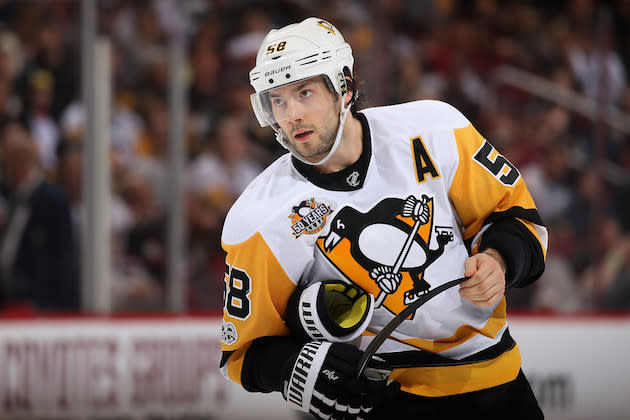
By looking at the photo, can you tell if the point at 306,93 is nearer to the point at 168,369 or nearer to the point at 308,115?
the point at 308,115

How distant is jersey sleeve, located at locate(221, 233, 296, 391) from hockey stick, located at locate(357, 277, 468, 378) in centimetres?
20

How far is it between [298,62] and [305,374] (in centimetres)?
66

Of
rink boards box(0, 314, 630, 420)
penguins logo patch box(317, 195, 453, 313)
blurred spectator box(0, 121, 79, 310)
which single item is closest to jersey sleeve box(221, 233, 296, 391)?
penguins logo patch box(317, 195, 453, 313)

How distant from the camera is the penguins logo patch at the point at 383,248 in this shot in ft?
5.80

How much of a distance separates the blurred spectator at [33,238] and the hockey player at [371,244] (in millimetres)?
2193

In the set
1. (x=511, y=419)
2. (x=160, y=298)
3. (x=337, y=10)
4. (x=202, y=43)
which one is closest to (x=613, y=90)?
(x=337, y=10)

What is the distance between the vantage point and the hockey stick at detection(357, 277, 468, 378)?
1.62m

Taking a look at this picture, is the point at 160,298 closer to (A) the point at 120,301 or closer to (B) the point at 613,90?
(A) the point at 120,301

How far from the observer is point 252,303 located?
1729 mm

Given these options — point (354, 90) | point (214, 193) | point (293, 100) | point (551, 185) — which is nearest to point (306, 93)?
point (293, 100)

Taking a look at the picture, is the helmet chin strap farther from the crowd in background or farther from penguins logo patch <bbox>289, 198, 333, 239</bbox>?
the crowd in background

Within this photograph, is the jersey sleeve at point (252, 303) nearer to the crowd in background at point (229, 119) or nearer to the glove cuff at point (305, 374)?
the glove cuff at point (305, 374)

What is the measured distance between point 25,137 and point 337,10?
67.3 inches

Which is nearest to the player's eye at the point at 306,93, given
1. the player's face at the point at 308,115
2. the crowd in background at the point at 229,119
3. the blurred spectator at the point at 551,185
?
the player's face at the point at 308,115
